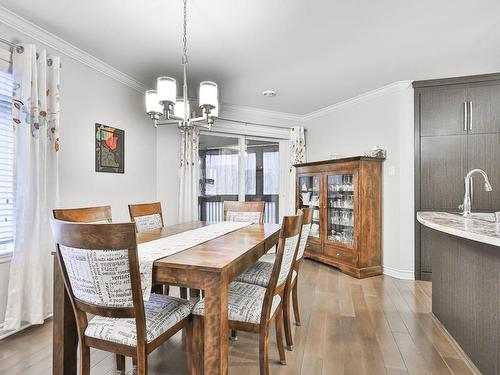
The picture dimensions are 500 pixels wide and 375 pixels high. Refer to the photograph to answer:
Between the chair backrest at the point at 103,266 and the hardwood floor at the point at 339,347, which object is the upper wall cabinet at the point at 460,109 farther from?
the chair backrest at the point at 103,266

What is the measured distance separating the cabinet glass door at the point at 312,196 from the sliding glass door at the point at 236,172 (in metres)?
0.56

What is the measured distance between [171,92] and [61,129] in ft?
4.53

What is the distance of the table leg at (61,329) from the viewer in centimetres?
148

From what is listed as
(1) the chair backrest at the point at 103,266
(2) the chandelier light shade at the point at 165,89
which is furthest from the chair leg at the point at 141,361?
(2) the chandelier light shade at the point at 165,89

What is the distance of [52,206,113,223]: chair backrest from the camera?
177cm

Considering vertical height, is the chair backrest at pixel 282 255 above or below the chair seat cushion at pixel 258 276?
above

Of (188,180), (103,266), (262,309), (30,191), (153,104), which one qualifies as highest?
(153,104)

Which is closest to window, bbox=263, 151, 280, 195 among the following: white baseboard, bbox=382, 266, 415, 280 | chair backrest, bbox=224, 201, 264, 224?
chair backrest, bbox=224, 201, 264, 224

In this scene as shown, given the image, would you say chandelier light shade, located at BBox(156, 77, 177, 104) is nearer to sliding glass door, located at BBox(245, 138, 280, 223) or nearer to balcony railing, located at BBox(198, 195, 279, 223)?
balcony railing, located at BBox(198, 195, 279, 223)

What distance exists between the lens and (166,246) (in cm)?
166

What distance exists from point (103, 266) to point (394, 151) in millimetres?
3579

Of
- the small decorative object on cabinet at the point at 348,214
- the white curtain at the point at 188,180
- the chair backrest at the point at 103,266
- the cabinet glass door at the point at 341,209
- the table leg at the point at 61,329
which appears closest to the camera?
the chair backrest at the point at 103,266

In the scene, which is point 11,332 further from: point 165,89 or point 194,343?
point 165,89

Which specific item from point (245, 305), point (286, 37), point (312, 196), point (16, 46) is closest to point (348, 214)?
point (312, 196)
